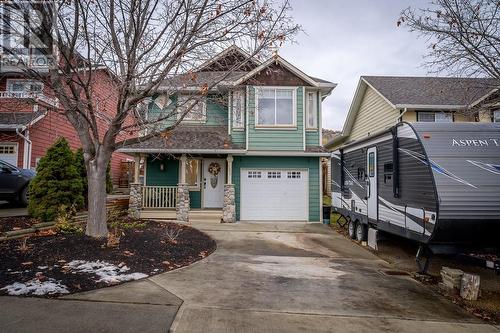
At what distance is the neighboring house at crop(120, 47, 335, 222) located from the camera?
1339 centimetres

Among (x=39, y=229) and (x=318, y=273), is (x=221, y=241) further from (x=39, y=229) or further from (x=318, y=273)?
(x=39, y=229)

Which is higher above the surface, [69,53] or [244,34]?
[244,34]

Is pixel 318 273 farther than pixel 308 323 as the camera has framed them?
Yes

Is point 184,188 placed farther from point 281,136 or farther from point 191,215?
point 281,136

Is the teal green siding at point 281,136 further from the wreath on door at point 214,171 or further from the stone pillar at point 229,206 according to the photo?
the stone pillar at point 229,206

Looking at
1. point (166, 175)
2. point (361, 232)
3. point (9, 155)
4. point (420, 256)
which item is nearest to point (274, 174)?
point (166, 175)

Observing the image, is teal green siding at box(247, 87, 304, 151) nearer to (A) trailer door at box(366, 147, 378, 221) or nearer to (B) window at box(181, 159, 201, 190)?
(B) window at box(181, 159, 201, 190)

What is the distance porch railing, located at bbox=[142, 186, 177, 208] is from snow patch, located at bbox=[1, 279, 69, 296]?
8.66 metres

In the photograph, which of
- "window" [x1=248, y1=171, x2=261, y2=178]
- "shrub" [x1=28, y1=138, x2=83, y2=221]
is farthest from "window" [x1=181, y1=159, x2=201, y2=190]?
"shrub" [x1=28, y1=138, x2=83, y2=221]

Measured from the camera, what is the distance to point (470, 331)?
405 centimetres

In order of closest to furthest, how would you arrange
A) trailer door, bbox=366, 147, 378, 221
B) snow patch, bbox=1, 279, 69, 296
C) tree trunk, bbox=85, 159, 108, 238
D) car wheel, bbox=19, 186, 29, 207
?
1. snow patch, bbox=1, 279, 69, 296
2. tree trunk, bbox=85, 159, 108, 238
3. trailer door, bbox=366, 147, 378, 221
4. car wheel, bbox=19, 186, 29, 207

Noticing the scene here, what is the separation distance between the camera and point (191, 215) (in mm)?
13125

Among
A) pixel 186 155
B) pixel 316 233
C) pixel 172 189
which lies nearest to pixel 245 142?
pixel 186 155

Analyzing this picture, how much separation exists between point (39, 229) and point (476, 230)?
10.1 meters
